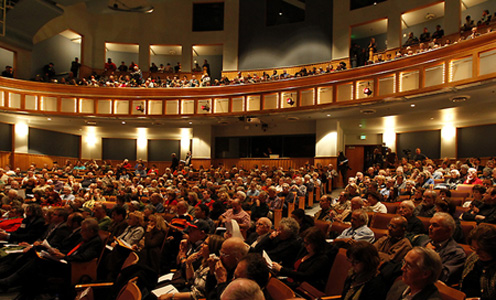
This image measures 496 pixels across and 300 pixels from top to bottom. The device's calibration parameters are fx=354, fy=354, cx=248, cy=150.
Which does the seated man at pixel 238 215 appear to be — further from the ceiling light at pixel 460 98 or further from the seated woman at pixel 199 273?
the ceiling light at pixel 460 98

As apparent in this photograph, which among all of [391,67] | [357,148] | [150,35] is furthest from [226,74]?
[391,67]

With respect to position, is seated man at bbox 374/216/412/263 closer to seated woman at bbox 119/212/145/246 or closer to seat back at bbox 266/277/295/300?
seat back at bbox 266/277/295/300

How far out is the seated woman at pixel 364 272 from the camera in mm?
2080

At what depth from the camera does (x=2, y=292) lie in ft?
11.9

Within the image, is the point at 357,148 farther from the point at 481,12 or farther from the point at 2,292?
the point at 2,292

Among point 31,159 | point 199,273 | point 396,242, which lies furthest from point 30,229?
point 31,159

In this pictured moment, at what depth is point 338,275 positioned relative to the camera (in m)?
2.56

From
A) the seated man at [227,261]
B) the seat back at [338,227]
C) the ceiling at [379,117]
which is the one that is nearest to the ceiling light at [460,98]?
the ceiling at [379,117]

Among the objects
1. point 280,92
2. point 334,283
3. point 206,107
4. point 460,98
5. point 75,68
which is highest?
point 75,68

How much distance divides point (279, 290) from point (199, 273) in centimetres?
82

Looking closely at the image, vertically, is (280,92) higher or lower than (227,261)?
higher

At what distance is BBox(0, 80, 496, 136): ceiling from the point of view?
30.1ft

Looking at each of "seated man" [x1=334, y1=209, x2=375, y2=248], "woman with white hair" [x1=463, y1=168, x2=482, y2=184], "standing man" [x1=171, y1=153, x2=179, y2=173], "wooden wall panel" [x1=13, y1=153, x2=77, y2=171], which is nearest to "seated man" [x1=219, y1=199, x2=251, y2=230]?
"seated man" [x1=334, y1=209, x2=375, y2=248]

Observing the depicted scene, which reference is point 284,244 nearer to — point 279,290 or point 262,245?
point 262,245
